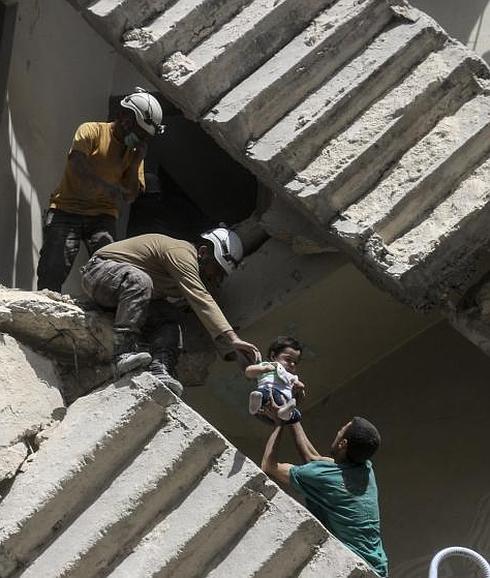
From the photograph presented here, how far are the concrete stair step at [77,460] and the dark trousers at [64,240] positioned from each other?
5.19 feet

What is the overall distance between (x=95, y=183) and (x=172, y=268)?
115 cm

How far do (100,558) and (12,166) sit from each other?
333cm

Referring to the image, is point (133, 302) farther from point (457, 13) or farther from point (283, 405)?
point (457, 13)

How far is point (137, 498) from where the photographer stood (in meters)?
5.86

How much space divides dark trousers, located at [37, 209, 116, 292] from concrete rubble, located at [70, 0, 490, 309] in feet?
3.06

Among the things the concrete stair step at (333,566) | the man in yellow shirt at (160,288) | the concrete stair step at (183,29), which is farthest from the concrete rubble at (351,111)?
the concrete stair step at (333,566)

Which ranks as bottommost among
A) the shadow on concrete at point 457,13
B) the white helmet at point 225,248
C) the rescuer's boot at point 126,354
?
the rescuer's boot at point 126,354

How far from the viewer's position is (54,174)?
8.73 m

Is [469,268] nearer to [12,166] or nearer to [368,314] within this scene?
[368,314]

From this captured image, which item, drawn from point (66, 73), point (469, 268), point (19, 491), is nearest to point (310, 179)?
point (469, 268)

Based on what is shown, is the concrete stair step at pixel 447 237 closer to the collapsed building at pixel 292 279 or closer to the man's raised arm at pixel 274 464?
the collapsed building at pixel 292 279

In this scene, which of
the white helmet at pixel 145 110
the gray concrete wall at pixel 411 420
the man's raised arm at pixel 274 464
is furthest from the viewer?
the gray concrete wall at pixel 411 420

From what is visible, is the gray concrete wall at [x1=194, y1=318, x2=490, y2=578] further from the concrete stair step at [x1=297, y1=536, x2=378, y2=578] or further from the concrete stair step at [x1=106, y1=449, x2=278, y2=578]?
the concrete stair step at [x1=106, y1=449, x2=278, y2=578]

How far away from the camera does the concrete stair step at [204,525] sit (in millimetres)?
5816
